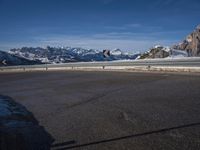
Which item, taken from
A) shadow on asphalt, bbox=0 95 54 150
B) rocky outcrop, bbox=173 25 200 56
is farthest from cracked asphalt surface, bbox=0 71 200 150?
rocky outcrop, bbox=173 25 200 56

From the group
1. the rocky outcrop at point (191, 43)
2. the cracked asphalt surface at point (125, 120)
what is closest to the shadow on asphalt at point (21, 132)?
the cracked asphalt surface at point (125, 120)

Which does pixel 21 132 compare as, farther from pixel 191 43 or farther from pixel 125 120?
pixel 191 43

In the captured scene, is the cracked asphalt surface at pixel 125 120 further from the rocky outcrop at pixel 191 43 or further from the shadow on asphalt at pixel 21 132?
the rocky outcrop at pixel 191 43

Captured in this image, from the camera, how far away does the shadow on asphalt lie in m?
6.14

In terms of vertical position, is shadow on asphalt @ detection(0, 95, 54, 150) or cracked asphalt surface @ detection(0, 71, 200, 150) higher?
cracked asphalt surface @ detection(0, 71, 200, 150)

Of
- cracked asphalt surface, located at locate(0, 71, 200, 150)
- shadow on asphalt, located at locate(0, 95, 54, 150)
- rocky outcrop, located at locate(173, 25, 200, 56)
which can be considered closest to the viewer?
cracked asphalt surface, located at locate(0, 71, 200, 150)

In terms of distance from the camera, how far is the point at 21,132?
7.28m

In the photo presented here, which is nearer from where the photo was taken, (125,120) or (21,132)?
(21,132)

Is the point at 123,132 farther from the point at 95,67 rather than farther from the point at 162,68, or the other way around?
the point at 95,67

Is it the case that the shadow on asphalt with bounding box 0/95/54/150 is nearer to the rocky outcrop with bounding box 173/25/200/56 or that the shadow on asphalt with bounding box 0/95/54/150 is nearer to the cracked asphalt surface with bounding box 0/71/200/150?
the cracked asphalt surface with bounding box 0/71/200/150

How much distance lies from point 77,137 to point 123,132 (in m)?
1.08

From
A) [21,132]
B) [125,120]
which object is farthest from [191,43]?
[21,132]

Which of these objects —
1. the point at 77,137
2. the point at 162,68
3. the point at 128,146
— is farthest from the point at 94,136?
the point at 162,68

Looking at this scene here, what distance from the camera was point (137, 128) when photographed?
274 inches
